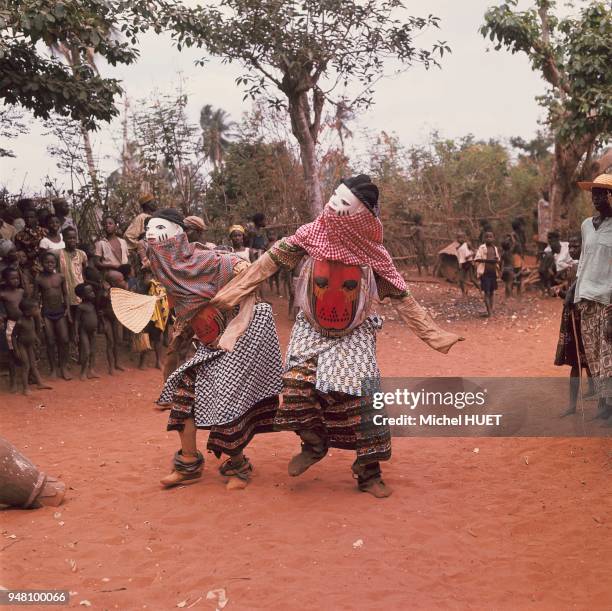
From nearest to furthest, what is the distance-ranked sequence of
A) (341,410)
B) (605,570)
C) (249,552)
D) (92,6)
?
(605,570), (249,552), (341,410), (92,6)

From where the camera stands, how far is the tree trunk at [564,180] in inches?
599

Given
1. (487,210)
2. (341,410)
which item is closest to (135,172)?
(487,210)

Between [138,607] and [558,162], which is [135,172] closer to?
[558,162]

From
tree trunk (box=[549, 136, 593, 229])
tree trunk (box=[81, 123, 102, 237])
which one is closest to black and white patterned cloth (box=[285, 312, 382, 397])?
tree trunk (box=[81, 123, 102, 237])

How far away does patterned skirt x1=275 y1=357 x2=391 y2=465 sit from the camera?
15.7 feet

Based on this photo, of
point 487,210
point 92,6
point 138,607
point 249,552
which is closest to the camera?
point 138,607

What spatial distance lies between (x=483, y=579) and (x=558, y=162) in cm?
1328

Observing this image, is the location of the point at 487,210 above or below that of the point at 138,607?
above

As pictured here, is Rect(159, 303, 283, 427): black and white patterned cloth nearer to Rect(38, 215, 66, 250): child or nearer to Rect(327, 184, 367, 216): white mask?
Rect(327, 184, 367, 216): white mask

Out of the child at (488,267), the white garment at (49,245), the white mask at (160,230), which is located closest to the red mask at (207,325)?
the white mask at (160,230)

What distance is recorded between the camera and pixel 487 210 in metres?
20.0

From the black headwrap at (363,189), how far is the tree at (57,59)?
4335 mm

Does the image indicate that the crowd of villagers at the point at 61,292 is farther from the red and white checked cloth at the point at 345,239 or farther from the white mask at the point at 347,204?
the white mask at the point at 347,204

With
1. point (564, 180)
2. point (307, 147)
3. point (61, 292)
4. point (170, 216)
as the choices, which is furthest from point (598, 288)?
point (564, 180)
